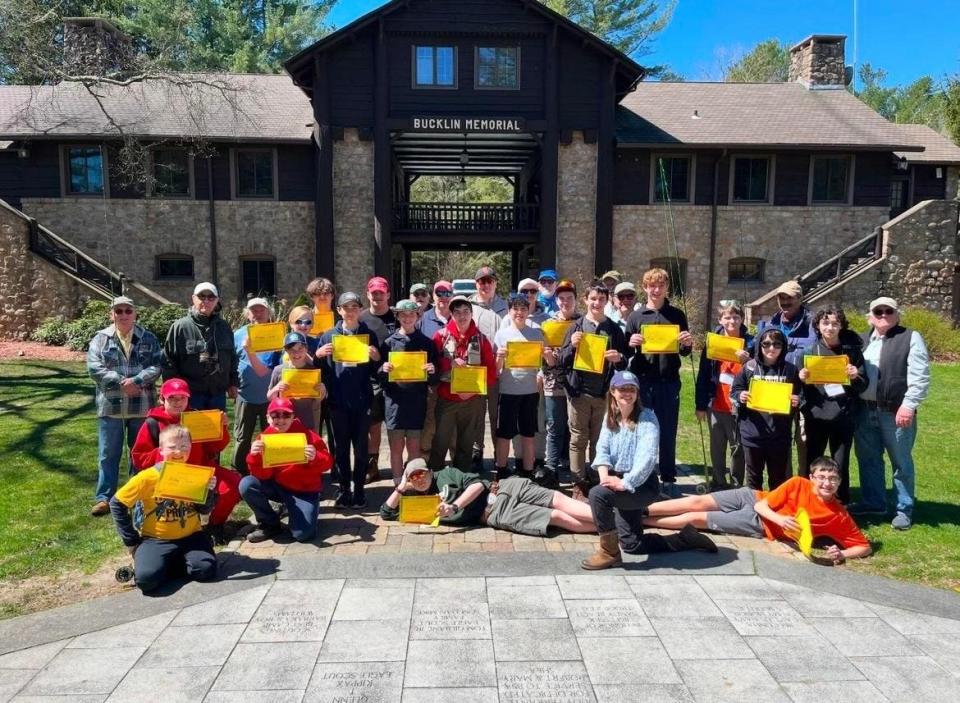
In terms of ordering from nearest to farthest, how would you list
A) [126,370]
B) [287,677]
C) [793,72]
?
[287,677] < [126,370] < [793,72]

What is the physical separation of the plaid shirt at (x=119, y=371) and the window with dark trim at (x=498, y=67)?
52.6 feet

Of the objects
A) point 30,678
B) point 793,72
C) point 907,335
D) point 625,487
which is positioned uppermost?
point 793,72

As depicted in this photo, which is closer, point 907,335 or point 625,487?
point 625,487

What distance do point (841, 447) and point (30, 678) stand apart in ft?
21.2

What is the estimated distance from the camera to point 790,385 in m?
6.07

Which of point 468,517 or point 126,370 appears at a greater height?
point 126,370

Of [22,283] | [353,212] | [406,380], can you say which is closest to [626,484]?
[406,380]

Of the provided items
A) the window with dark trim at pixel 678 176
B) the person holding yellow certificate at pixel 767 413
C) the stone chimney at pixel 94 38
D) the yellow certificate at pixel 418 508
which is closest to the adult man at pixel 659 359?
the person holding yellow certificate at pixel 767 413

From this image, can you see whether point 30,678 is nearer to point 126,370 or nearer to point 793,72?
point 126,370

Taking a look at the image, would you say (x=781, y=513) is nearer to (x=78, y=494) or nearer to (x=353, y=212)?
(x=78, y=494)

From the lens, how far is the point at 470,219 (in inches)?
874

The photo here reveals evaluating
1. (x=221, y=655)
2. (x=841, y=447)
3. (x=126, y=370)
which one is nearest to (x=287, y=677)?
(x=221, y=655)

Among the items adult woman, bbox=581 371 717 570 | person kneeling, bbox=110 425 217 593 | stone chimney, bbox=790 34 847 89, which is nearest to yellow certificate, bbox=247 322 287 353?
person kneeling, bbox=110 425 217 593

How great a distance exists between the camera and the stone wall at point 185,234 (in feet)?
70.3
